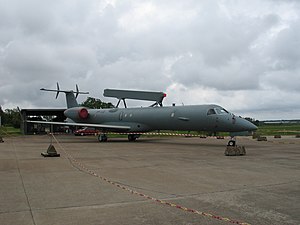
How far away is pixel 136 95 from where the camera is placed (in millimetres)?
40469

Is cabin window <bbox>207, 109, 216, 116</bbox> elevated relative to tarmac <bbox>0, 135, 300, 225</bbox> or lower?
elevated

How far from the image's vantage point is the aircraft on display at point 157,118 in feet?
66.5

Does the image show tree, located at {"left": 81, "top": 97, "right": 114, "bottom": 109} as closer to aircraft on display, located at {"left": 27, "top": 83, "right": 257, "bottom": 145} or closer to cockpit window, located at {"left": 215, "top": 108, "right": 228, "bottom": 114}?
aircraft on display, located at {"left": 27, "top": 83, "right": 257, "bottom": 145}

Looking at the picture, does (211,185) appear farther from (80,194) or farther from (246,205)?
(80,194)

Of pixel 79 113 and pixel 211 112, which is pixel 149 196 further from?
pixel 79 113

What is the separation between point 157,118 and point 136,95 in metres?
15.5

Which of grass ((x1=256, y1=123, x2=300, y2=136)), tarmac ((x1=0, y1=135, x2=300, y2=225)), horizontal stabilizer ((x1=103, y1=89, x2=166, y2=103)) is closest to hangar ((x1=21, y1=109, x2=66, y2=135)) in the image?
horizontal stabilizer ((x1=103, y1=89, x2=166, y2=103))

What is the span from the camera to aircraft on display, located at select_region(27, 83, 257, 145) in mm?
20281

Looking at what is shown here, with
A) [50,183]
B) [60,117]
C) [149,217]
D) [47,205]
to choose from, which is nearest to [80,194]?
[47,205]

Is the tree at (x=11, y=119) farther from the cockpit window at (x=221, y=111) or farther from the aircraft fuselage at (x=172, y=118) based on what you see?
the cockpit window at (x=221, y=111)

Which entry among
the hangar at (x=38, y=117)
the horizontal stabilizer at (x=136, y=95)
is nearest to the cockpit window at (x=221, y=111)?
the horizontal stabilizer at (x=136, y=95)

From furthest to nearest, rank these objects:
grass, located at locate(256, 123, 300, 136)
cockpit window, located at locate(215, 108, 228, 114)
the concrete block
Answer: grass, located at locate(256, 123, 300, 136) < cockpit window, located at locate(215, 108, 228, 114) < the concrete block

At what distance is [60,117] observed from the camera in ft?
190

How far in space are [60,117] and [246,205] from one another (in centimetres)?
5532
